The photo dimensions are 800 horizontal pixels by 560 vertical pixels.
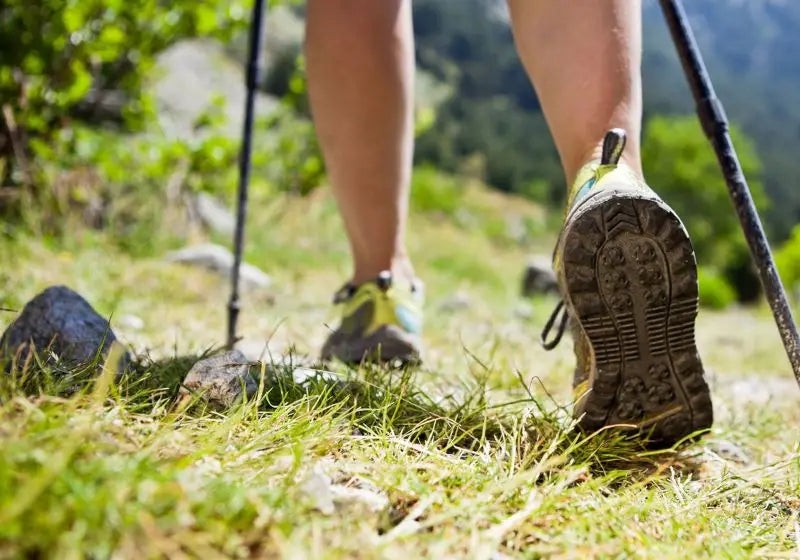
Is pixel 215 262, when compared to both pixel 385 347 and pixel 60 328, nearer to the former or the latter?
pixel 385 347

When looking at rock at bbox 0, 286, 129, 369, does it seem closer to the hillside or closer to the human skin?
the human skin

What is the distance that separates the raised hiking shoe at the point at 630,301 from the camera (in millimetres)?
899

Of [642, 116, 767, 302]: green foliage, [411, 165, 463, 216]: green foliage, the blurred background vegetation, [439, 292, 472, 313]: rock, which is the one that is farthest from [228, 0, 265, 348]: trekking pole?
[642, 116, 767, 302]: green foliage

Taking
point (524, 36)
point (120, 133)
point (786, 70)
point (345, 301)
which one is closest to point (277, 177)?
point (120, 133)

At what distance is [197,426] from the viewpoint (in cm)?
75

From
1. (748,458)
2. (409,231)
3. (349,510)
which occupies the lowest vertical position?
(409,231)

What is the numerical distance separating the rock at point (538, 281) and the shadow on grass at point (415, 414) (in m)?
4.41

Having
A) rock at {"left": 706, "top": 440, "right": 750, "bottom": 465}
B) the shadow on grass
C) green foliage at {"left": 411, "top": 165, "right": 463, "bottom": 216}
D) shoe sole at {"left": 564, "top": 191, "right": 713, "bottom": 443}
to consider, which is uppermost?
shoe sole at {"left": 564, "top": 191, "right": 713, "bottom": 443}

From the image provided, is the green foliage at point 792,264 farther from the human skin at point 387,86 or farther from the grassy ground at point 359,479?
the grassy ground at point 359,479

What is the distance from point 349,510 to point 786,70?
131891 mm

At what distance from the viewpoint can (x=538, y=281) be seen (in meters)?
5.50

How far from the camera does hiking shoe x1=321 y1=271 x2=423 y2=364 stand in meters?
1.40

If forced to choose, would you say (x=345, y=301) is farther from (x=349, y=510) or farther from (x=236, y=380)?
(x=349, y=510)

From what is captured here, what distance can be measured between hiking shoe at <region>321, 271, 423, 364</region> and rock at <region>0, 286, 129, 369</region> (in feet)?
1.57
